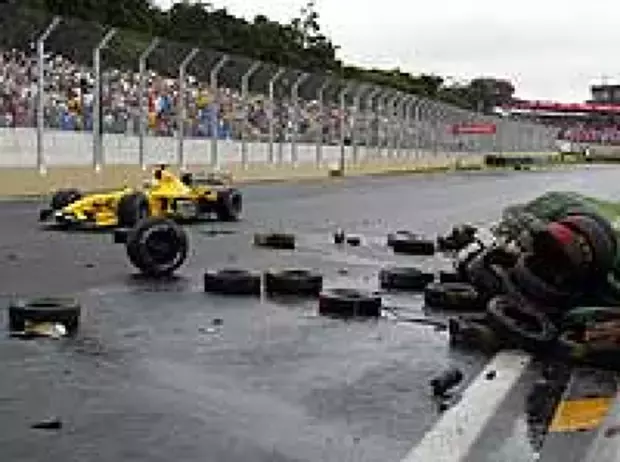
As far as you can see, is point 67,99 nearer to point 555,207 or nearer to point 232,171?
point 232,171

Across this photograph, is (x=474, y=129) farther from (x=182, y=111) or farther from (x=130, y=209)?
(x=130, y=209)

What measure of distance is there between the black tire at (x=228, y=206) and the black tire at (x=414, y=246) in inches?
162

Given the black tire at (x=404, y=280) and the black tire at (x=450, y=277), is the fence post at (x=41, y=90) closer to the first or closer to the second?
the black tire at (x=404, y=280)

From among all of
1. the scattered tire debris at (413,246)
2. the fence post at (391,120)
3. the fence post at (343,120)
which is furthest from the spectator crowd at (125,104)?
the scattered tire debris at (413,246)

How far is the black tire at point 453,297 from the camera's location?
973 cm

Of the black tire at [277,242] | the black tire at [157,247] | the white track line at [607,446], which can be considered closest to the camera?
the white track line at [607,446]

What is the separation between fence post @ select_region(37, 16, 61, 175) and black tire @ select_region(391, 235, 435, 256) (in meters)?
11.6

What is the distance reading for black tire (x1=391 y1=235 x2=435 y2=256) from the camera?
49.4 feet

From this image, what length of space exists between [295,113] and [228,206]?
20.4 meters

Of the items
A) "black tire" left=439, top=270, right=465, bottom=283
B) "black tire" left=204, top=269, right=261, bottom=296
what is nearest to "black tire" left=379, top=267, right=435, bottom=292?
"black tire" left=439, top=270, right=465, bottom=283

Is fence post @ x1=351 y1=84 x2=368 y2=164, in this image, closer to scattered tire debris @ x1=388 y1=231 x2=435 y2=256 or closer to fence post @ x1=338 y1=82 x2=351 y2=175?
fence post @ x1=338 y1=82 x2=351 y2=175

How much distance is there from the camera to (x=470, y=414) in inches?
235

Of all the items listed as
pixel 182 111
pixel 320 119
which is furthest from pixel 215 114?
pixel 320 119

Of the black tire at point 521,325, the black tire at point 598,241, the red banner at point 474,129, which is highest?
the red banner at point 474,129
